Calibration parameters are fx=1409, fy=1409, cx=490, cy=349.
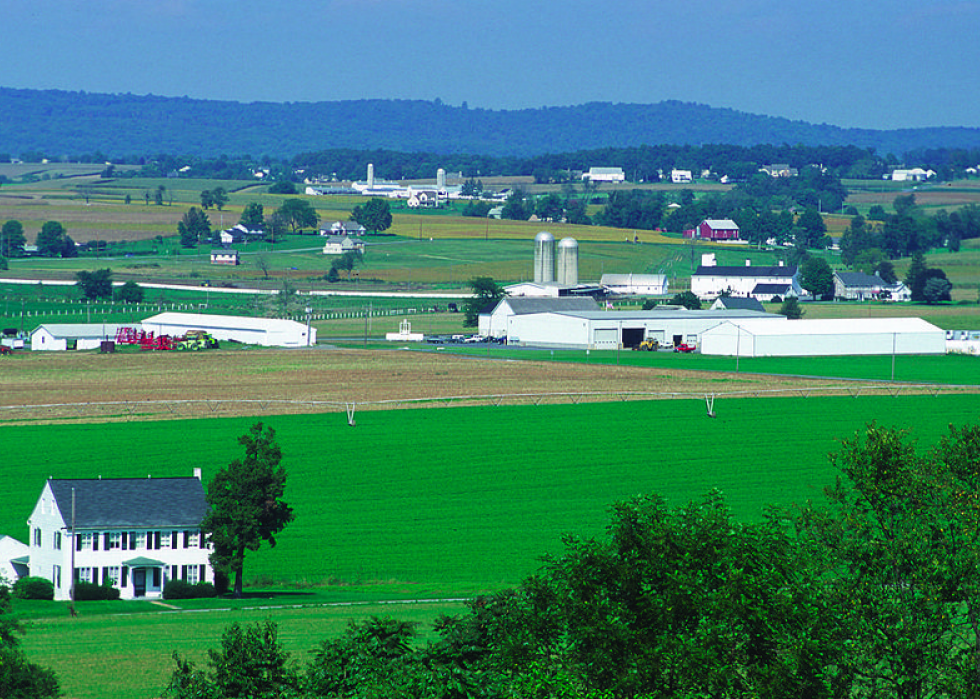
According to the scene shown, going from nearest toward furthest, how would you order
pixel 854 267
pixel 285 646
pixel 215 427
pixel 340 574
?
pixel 285 646, pixel 340 574, pixel 215 427, pixel 854 267

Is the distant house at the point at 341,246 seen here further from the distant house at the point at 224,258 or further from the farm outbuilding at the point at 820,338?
the farm outbuilding at the point at 820,338

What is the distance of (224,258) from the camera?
168375 mm

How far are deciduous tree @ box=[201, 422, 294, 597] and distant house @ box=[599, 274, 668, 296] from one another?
11133 cm

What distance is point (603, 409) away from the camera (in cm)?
6103

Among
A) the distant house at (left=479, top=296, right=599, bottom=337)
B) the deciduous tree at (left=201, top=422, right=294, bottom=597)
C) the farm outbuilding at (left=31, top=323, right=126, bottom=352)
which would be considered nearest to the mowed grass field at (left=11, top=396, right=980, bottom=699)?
the deciduous tree at (left=201, top=422, right=294, bottom=597)

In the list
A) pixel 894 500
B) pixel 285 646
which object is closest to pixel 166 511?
pixel 285 646

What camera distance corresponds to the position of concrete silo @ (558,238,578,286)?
142 m

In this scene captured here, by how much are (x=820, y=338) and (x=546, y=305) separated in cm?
2454

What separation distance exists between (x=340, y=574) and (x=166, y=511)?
5.17m

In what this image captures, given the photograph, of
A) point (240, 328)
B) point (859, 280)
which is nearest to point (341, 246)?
point (859, 280)

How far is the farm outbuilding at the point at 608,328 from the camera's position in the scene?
9900cm

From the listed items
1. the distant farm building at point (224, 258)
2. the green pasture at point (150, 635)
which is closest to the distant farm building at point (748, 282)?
the distant farm building at point (224, 258)

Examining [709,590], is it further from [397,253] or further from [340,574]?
[397,253]

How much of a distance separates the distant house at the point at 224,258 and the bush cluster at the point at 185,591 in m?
134
